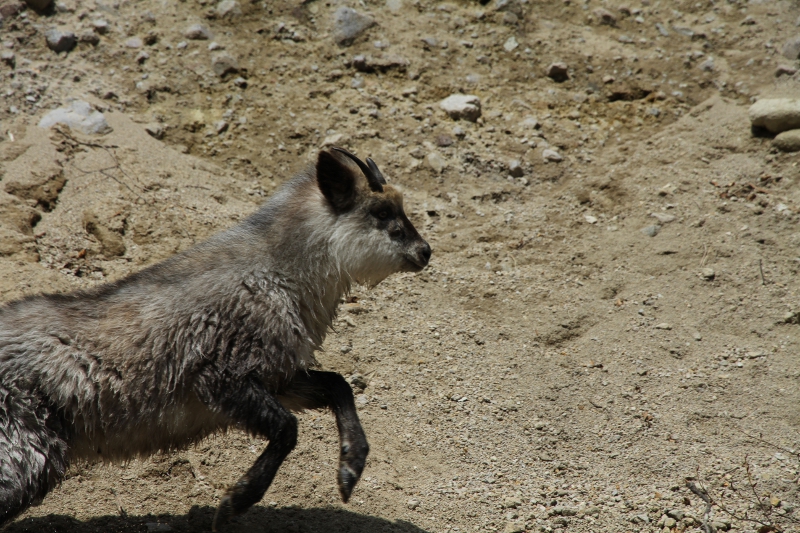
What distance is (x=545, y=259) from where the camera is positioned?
246 inches

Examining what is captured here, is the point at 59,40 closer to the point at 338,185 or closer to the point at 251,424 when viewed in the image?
the point at 338,185

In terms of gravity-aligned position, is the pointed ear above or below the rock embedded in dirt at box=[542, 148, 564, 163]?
above

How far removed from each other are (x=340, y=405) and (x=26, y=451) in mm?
1565

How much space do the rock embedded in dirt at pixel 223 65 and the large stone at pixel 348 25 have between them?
1130mm

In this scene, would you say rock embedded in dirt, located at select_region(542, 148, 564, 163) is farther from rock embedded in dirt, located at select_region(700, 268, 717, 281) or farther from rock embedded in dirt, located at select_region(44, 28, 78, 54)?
rock embedded in dirt, located at select_region(44, 28, 78, 54)

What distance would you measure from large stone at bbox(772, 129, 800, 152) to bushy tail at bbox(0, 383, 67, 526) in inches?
246

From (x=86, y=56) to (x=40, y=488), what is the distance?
16.4ft

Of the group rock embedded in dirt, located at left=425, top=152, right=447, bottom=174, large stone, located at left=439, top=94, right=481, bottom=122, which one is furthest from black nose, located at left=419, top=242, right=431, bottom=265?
large stone, located at left=439, top=94, right=481, bottom=122

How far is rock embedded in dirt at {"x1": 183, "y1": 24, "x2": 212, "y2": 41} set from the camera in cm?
761

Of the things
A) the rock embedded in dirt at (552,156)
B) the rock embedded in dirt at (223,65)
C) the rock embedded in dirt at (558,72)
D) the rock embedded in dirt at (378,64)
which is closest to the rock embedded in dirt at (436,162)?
the rock embedded in dirt at (552,156)

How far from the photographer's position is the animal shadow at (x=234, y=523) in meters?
4.10

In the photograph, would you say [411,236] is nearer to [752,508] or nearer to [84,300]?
[84,300]

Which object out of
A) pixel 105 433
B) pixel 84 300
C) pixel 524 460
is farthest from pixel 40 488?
pixel 524 460

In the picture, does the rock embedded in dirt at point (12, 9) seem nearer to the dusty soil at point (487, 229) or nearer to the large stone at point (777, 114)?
the dusty soil at point (487, 229)
